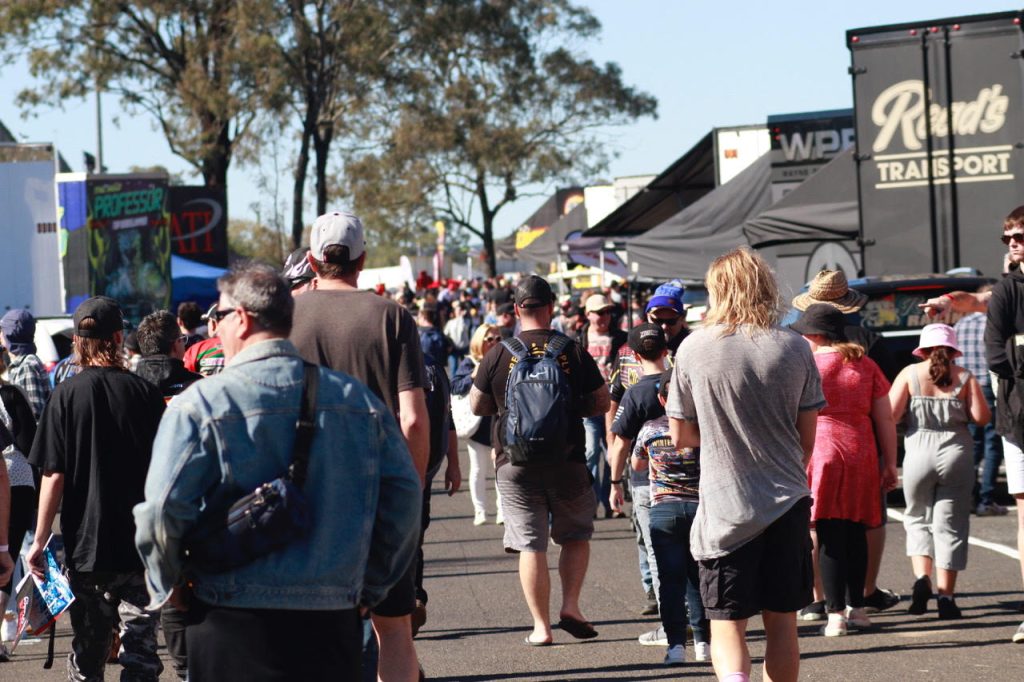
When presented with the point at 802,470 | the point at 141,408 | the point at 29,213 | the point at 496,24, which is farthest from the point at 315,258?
the point at 496,24

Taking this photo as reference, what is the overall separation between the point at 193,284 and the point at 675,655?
18.2 meters

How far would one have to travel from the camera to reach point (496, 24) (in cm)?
4438

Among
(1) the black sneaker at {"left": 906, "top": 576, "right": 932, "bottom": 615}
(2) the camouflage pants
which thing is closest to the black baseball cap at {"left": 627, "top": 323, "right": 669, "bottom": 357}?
(1) the black sneaker at {"left": 906, "top": 576, "right": 932, "bottom": 615}

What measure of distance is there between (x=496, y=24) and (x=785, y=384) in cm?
4014

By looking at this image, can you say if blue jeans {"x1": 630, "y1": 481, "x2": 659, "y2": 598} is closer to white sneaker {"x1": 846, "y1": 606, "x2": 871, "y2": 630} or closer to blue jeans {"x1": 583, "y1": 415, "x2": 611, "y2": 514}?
white sneaker {"x1": 846, "y1": 606, "x2": 871, "y2": 630}

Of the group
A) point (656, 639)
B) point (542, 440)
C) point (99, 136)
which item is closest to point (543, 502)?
point (542, 440)

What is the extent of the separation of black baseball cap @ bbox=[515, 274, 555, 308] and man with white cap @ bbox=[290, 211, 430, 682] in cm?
221

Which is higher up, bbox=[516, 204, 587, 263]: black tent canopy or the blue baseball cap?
bbox=[516, 204, 587, 263]: black tent canopy

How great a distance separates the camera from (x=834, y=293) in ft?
27.2

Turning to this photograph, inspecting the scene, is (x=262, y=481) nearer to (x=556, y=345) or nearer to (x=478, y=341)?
(x=556, y=345)

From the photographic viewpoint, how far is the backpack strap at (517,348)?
7734mm

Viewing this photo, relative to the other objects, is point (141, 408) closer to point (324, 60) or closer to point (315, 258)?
point (315, 258)

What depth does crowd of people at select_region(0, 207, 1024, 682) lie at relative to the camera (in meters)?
3.61

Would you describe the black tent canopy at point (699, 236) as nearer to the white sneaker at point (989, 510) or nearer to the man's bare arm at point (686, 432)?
the white sneaker at point (989, 510)
